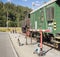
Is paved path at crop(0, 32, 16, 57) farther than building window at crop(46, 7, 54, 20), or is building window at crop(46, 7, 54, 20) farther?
building window at crop(46, 7, 54, 20)

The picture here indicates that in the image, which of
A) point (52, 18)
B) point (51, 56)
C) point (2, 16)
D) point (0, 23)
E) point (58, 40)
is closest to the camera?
Answer: point (51, 56)

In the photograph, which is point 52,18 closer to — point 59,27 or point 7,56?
point 59,27

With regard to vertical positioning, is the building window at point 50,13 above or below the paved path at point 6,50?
above

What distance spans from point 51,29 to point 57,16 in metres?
1.40

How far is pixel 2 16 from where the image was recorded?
390 feet

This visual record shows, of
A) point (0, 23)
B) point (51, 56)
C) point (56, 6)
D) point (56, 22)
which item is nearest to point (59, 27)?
point (56, 22)

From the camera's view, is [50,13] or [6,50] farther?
[50,13]

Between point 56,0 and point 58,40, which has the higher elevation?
point 56,0

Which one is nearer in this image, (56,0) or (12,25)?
(56,0)

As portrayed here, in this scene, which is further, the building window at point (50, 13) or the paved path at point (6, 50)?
the building window at point (50, 13)

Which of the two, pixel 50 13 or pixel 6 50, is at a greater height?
pixel 50 13

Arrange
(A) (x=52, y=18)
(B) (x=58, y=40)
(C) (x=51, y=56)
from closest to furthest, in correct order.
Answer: (C) (x=51, y=56)
(B) (x=58, y=40)
(A) (x=52, y=18)

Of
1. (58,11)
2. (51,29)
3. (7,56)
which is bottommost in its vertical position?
(7,56)

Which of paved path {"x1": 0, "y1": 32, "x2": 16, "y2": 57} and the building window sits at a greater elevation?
the building window
